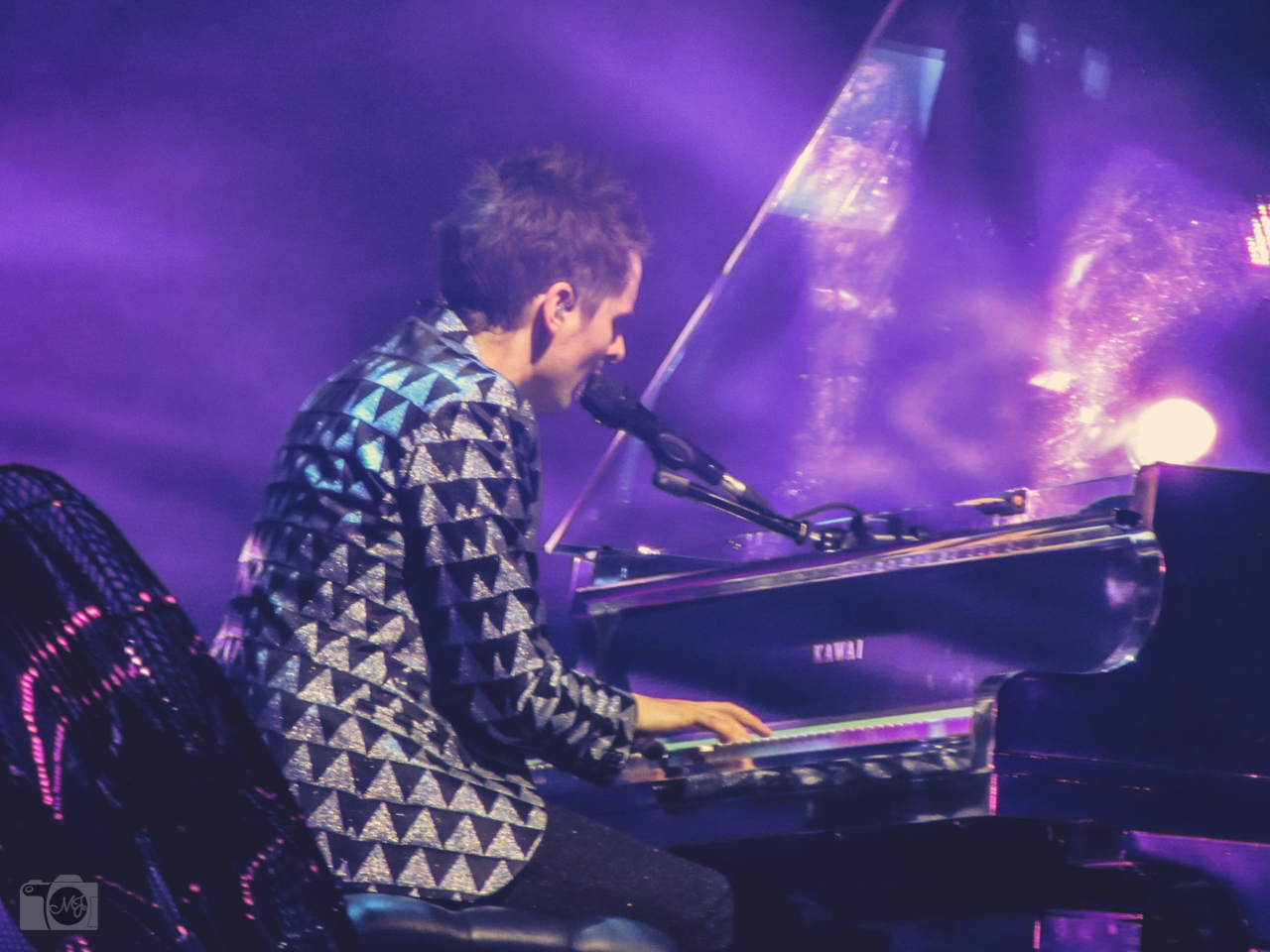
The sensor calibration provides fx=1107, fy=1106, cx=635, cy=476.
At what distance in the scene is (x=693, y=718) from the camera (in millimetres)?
1812

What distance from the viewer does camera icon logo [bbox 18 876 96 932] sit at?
834 mm

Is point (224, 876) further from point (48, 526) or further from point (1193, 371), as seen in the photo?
point (1193, 371)

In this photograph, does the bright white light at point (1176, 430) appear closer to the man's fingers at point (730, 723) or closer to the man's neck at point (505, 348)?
the man's fingers at point (730, 723)

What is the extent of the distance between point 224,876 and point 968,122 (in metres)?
2.40

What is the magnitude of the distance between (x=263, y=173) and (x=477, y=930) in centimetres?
240

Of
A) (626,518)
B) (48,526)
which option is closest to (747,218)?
(626,518)

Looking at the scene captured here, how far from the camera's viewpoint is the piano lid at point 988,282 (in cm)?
237

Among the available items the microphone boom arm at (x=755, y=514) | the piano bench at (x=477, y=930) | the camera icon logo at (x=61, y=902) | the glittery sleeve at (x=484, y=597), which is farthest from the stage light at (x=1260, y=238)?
the camera icon logo at (x=61, y=902)

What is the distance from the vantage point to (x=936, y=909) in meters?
2.00

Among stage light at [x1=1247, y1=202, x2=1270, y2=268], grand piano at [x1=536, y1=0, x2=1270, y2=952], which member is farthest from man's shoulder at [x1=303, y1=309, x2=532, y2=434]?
stage light at [x1=1247, y1=202, x2=1270, y2=268]

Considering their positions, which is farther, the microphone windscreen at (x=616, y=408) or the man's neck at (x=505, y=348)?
the microphone windscreen at (x=616, y=408)

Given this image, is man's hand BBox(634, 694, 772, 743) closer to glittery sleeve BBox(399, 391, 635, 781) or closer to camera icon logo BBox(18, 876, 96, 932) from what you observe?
glittery sleeve BBox(399, 391, 635, 781)

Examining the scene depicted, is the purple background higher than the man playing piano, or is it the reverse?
the purple background

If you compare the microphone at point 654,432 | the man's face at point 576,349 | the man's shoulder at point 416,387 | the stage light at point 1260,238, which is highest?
the stage light at point 1260,238
